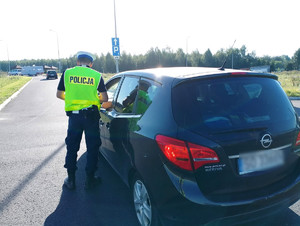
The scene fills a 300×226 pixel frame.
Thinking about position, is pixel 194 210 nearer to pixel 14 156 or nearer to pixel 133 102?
pixel 133 102

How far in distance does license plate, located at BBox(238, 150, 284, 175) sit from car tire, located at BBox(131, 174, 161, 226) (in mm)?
865

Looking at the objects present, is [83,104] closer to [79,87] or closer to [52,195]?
[79,87]

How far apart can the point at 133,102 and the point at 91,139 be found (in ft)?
3.20

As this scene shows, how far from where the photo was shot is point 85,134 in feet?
11.3

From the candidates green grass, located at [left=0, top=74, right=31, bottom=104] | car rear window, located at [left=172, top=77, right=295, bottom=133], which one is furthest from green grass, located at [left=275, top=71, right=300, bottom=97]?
green grass, located at [left=0, top=74, right=31, bottom=104]

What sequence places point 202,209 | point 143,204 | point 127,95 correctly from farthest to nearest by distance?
point 127,95 → point 143,204 → point 202,209

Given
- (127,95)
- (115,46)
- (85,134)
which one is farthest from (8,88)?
(127,95)

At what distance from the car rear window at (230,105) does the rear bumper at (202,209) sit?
→ 51 cm

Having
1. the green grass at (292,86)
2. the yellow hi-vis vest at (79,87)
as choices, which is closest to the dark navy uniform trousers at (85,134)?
the yellow hi-vis vest at (79,87)

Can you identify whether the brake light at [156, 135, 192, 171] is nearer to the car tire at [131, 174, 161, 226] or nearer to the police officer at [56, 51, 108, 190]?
the car tire at [131, 174, 161, 226]

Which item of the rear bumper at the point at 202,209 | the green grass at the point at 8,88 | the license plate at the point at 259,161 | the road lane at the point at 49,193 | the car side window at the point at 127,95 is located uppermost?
the car side window at the point at 127,95

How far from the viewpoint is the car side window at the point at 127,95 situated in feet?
9.72

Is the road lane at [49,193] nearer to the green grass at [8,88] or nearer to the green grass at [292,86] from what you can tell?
the green grass at [8,88]

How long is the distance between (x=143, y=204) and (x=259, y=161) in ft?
3.93
